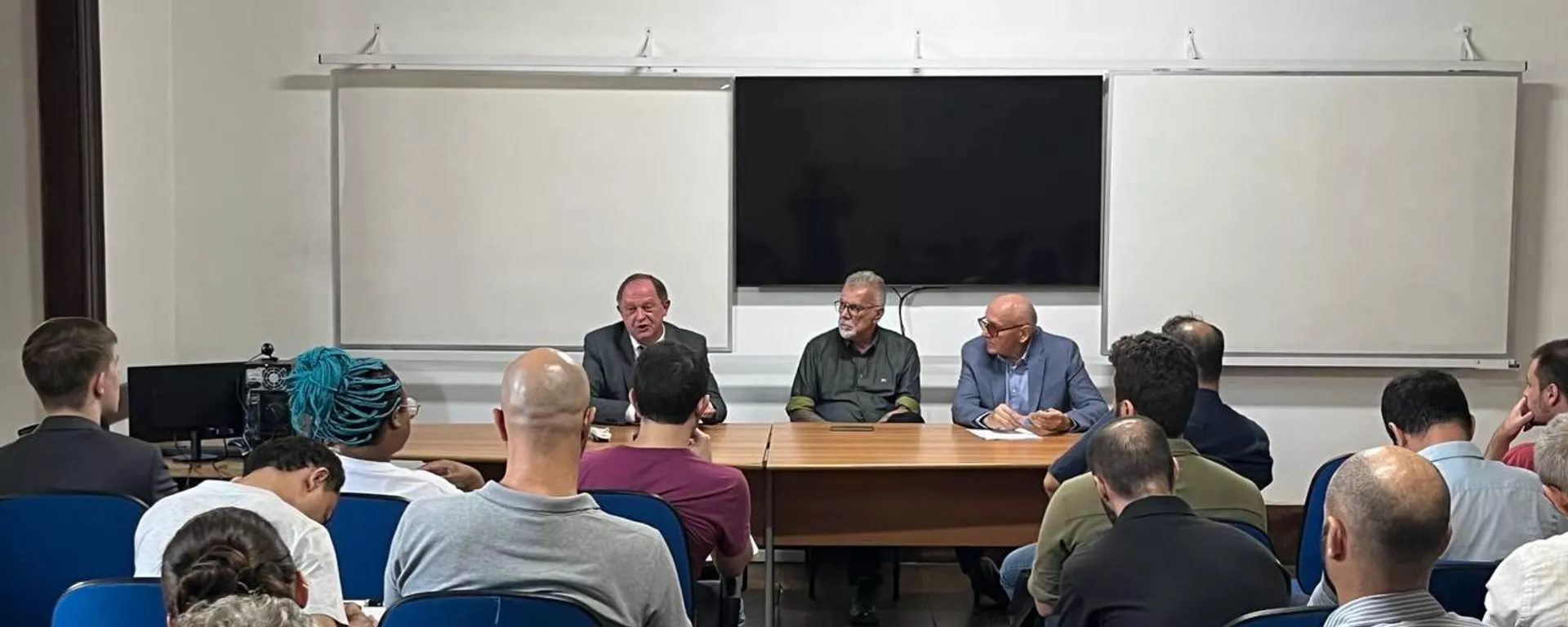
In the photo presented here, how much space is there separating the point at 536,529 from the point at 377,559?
83cm

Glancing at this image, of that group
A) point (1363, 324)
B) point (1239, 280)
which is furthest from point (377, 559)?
point (1363, 324)

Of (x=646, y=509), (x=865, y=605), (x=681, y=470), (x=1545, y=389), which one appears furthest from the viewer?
(x=865, y=605)

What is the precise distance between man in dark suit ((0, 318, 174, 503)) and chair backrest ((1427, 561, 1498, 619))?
284 centimetres

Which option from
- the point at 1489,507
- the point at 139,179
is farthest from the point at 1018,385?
the point at 139,179

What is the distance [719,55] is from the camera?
5348 millimetres

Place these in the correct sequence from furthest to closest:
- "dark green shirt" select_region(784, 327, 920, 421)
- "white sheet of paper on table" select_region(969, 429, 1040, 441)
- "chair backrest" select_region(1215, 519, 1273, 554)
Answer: "dark green shirt" select_region(784, 327, 920, 421), "white sheet of paper on table" select_region(969, 429, 1040, 441), "chair backrest" select_region(1215, 519, 1273, 554)

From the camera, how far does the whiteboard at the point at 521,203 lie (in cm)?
532

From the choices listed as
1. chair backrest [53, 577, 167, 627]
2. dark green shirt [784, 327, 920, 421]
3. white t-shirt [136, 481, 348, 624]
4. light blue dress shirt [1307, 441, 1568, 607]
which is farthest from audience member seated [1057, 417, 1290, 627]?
dark green shirt [784, 327, 920, 421]

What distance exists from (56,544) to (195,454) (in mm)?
1531

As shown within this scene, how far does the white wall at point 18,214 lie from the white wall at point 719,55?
0.44 meters

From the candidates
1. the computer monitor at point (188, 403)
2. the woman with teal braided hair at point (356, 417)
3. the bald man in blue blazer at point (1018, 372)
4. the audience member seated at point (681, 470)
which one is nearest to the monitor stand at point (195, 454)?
the computer monitor at point (188, 403)

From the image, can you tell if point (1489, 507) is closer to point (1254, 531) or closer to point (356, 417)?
point (1254, 531)

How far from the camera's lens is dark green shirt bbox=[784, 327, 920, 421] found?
16.5 ft

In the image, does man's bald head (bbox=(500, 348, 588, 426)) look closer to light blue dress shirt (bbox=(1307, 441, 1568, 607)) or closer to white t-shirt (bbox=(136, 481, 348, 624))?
white t-shirt (bbox=(136, 481, 348, 624))
